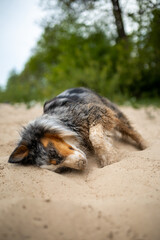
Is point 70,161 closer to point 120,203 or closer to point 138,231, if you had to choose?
point 120,203

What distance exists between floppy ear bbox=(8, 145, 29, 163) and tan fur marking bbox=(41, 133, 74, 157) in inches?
9.8

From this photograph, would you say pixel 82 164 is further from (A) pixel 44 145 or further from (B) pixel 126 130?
(B) pixel 126 130

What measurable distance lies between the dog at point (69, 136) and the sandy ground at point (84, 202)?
0.15m

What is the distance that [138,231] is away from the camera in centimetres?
139

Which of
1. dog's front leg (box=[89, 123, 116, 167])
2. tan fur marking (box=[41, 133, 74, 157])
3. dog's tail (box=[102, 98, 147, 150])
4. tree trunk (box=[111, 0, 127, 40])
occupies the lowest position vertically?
dog's tail (box=[102, 98, 147, 150])

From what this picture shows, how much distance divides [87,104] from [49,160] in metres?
1.22

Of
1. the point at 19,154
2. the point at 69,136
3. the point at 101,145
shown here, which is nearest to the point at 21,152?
the point at 19,154

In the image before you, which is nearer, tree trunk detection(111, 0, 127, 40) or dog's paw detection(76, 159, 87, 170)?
dog's paw detection(76, 159, 87, 170)

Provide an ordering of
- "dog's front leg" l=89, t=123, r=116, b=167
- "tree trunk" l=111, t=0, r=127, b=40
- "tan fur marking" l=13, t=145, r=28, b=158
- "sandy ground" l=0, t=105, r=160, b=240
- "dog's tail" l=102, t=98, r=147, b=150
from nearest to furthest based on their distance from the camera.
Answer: "sandy ground" l=0, t=105, r=160, b=240, "tan fur marking" l=13, t=145, r=28, b=158, "dog's front leg" l=89, t=123, r=116, b=167, "dog's tail" l=102, t=98, r=147, b=150, "tree trunk" l=111, t=0, r=127, b=40

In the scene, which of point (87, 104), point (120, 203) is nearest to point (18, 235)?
point (120, 203)

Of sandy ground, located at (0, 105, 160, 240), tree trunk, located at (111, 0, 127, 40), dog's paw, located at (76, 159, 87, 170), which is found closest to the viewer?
sandy ground, located at (0, 105, 160, 240)

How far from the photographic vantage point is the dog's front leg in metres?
2.62

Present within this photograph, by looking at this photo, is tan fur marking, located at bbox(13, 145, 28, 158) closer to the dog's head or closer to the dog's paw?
the dog's head

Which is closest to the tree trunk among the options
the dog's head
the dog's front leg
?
the dog's front leg
